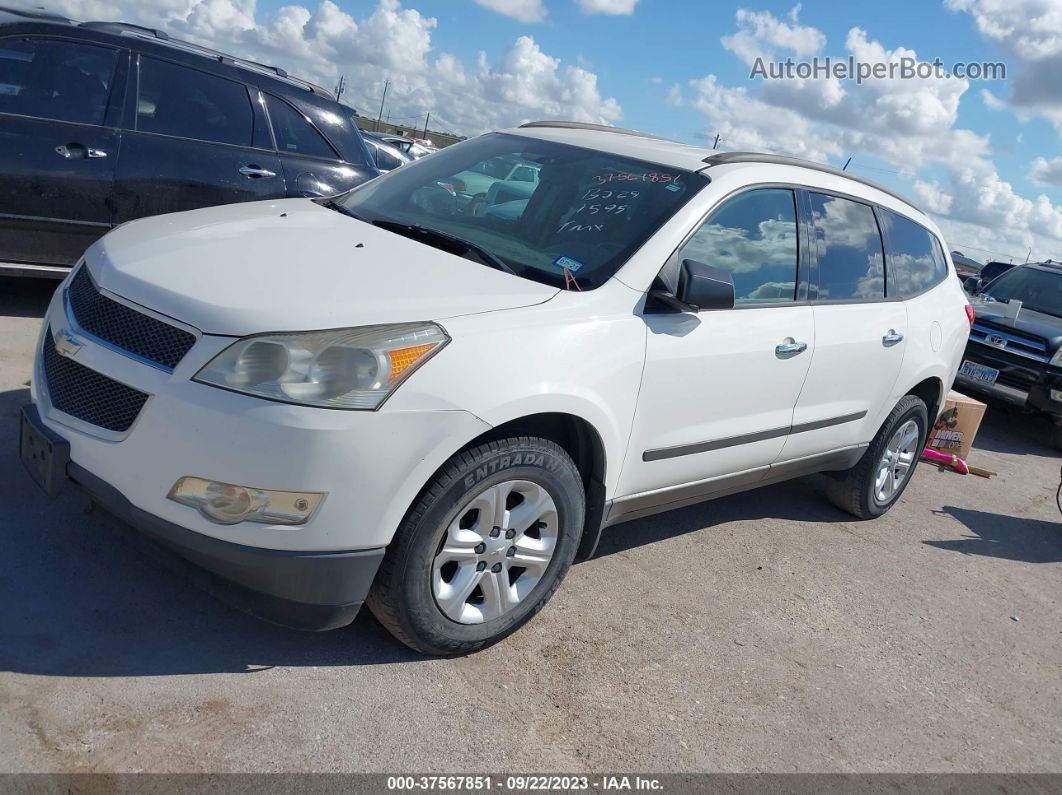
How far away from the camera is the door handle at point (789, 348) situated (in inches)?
158

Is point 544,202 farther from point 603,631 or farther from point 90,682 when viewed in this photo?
point 90,682

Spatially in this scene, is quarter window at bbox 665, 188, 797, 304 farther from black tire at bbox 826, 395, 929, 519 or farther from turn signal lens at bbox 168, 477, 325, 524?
turn signal lens at bbox 168, 477, 325, 524

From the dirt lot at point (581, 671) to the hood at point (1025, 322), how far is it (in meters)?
4.57

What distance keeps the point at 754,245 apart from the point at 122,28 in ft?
15.1

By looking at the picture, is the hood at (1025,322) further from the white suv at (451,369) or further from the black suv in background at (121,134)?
the black suv in background at (121,134)

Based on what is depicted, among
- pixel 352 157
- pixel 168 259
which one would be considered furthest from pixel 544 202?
pixel 352 157

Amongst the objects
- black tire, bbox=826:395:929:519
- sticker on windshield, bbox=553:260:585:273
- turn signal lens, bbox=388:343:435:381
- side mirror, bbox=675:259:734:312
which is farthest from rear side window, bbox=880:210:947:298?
turn signal lens, bbox=388:343:435:381

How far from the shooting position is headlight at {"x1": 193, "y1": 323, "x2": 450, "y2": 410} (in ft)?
8.67

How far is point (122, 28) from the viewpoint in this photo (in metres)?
6.20

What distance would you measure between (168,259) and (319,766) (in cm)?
165

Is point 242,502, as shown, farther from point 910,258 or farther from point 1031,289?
point 1031,289

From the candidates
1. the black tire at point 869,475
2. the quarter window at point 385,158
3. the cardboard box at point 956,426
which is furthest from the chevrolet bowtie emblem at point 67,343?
the quarter window at point 385,158

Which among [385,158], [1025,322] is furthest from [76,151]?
[385,158]

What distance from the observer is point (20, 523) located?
351 centimetres
